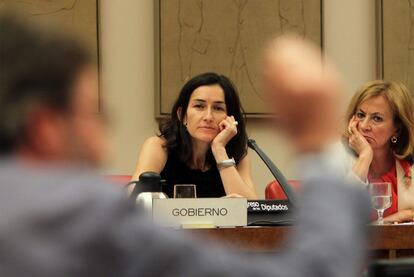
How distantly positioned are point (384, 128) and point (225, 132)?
0.79 m

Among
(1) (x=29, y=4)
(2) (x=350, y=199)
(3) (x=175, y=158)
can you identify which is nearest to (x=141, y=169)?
(3) (x=175, y=158)

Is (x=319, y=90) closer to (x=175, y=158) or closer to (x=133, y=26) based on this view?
(x=175, y=158)

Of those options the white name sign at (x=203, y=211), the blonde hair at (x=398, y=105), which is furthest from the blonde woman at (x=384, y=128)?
the white name sign at (x=203, y=211)

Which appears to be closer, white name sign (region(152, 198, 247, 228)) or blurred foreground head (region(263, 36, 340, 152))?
blurred foreground head (region(263, 36, 340, 152))

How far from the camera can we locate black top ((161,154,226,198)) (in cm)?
443

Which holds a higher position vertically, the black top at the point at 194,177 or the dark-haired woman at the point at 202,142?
the dark-haired woman at the point at 202,142

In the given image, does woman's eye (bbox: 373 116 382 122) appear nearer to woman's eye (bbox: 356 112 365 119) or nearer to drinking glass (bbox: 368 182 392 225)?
woman's eye (bbox: 356 112 365 119)

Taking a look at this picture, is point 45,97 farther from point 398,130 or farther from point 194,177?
point 398,130

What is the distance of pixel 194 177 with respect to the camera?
4457mm

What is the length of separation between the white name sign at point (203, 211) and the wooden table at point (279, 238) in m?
0.11

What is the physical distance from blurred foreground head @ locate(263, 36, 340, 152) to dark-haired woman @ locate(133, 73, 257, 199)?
3481mm

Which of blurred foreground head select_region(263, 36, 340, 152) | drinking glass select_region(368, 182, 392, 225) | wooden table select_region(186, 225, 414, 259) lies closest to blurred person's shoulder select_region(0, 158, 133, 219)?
blurred foreground head select_region(263, 36, 340, 152)

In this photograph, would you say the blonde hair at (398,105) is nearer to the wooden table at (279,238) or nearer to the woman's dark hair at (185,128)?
the woman's dark hair at (185,128)

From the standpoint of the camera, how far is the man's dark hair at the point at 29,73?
2.62ft
